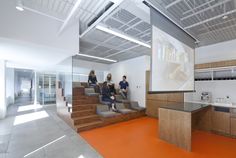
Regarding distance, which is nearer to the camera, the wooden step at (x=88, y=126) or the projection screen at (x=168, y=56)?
the projection screen at (x=168, y=56)

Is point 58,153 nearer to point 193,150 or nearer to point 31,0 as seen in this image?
point 193,150

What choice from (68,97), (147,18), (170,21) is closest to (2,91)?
(68,97)

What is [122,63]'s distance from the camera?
8.20 m

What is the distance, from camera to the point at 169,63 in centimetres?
259

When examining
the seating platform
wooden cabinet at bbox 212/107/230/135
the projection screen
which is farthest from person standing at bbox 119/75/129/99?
wooden cabinet at bbox 212/107/230/135

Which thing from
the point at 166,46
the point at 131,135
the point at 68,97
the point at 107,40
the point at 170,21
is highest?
the point at 107,40

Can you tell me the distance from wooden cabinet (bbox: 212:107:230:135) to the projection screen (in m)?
1.36

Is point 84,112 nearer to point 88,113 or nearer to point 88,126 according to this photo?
point 88,113

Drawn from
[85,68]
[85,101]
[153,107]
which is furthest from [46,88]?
[153,107]

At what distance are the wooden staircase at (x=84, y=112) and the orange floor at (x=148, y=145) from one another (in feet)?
0.97

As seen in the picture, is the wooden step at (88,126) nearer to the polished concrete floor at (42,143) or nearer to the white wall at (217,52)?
the polished concrete floor at (42,143)

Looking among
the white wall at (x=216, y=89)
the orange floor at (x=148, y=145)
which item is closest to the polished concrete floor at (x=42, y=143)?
the orange floor at (x=148, y=145)

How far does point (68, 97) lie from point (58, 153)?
2.42m

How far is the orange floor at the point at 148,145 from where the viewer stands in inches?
104
